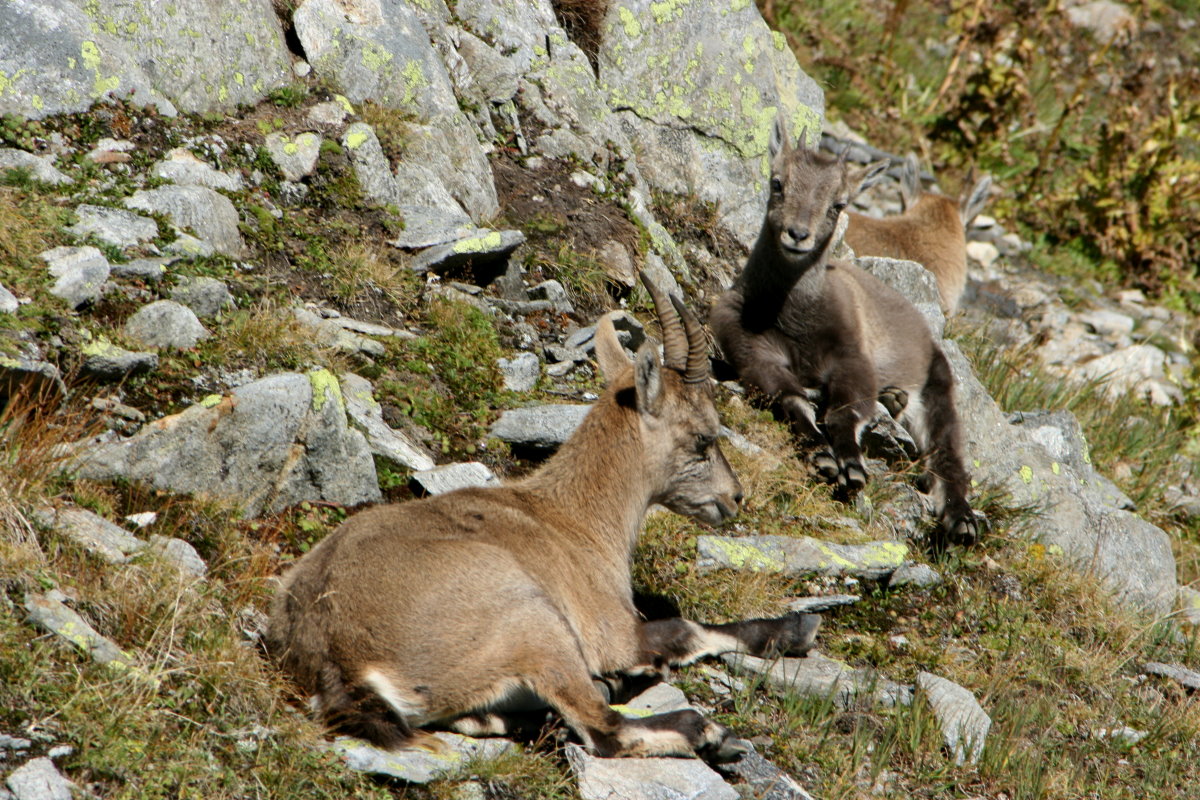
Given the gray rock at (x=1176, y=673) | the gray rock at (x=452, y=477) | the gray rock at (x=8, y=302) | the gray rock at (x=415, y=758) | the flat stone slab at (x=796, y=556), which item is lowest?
the gray rock at (x=1176, y=673)

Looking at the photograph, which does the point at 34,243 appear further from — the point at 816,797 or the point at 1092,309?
the point at 1092,309

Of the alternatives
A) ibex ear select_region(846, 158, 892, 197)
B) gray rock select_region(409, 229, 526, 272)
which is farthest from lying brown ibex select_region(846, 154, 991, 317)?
gray rock select_region(409, 229, 526, 272)

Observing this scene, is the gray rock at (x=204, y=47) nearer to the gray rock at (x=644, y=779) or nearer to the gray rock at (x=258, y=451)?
the gray rock at (x=258, y=451)

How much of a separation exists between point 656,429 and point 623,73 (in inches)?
257

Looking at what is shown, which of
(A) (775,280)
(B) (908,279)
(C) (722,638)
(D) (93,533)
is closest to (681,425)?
(C) (722,638)

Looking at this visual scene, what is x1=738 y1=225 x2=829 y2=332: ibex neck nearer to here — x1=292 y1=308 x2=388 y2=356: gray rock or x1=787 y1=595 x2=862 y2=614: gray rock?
x1=787 y1=595 x2=862 y2=614: gray rock

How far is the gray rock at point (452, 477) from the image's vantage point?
683 centimetres

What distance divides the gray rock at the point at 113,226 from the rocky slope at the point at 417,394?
2cm

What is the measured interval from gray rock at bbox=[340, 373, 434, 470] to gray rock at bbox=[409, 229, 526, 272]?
5.73ft

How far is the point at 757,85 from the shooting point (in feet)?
40.4

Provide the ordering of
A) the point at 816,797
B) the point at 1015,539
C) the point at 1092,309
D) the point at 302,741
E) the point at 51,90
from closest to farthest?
the point at 302,741 → the point at 816,797 → the point at 51,90 → the point at 1015,539 → the point at 1092,309

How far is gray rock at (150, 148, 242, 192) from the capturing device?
8.08m

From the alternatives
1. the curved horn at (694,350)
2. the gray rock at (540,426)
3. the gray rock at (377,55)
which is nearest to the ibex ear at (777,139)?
the gray rock at (377,55)

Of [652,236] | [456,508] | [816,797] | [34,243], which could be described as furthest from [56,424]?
[652,236]
